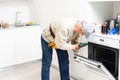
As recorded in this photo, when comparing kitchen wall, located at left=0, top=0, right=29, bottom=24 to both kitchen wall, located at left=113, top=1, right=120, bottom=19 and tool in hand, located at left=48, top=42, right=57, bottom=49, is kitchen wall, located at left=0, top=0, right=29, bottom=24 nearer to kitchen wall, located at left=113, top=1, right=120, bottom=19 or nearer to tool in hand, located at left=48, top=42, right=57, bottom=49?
tool in hand, located at left=48, top=42, right=57, bottom=49

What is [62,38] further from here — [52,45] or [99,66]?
[99,66]

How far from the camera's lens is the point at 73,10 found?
3.09 metres

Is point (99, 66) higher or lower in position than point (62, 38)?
lower

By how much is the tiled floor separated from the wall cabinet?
0.44ft

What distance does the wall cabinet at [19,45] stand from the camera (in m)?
3.75

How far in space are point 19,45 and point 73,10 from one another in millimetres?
1420

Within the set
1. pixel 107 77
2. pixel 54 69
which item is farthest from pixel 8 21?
pixel 107 77

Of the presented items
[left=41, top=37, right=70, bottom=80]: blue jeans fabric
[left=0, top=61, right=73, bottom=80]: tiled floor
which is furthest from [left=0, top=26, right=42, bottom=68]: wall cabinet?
[left=41, top=37, right=70, bottom=80]: blue jeans fabric

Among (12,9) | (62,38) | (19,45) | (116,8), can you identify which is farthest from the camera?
(12,9)

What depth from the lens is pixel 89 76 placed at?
110 inches

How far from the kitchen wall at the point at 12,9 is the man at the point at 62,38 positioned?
5.34ft

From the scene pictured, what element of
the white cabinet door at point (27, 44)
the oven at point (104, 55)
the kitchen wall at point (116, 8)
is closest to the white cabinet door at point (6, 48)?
the white cabinet door at point (27, 44)

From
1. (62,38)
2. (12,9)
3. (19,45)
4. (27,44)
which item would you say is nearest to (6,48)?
(19,45)

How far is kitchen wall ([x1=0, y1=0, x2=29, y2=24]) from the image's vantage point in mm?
4086
